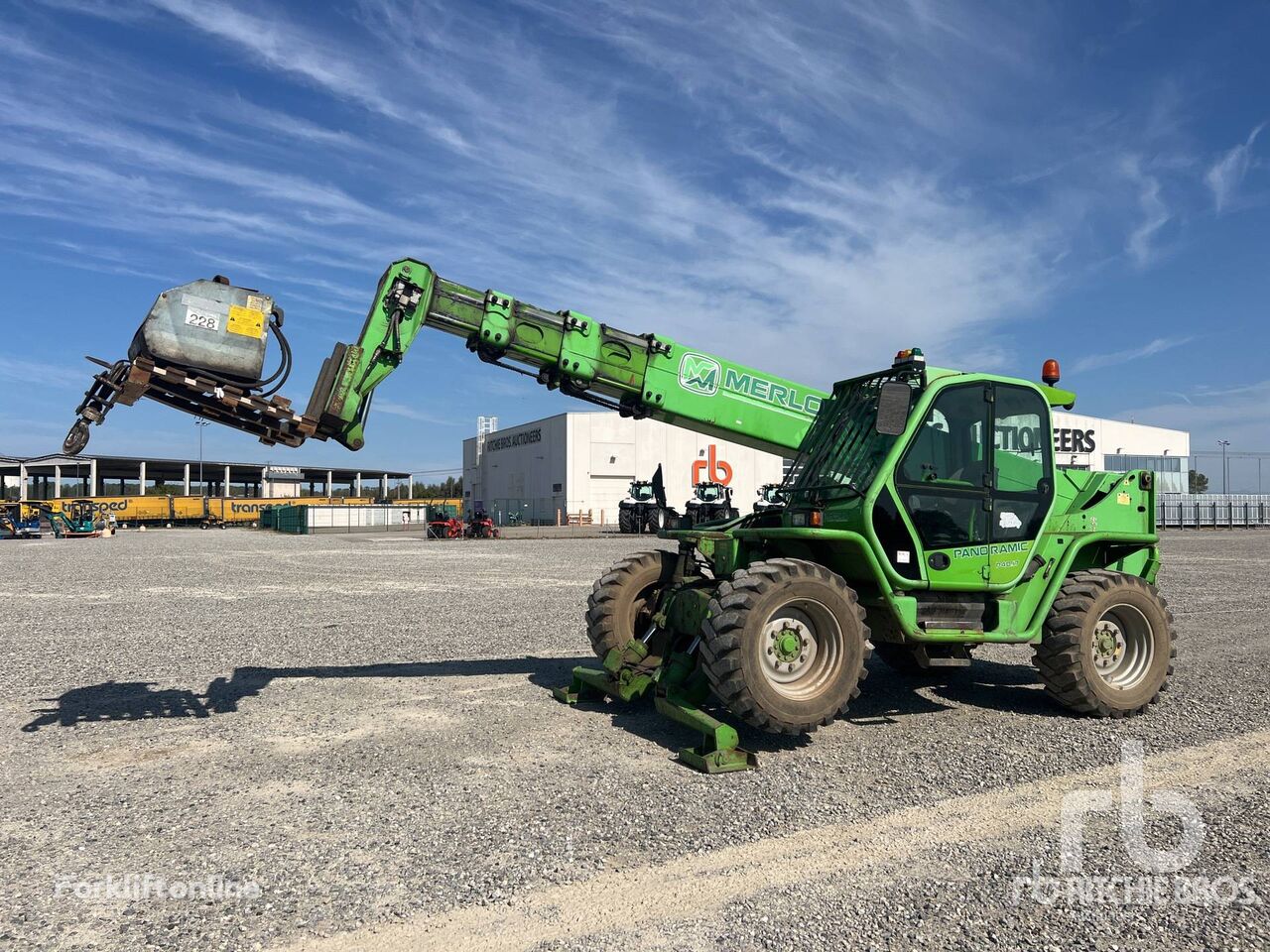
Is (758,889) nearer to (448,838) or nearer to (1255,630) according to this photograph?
(448,838)

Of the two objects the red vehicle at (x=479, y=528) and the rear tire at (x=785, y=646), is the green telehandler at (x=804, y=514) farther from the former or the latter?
the red vehicle at (x=479, y=528)

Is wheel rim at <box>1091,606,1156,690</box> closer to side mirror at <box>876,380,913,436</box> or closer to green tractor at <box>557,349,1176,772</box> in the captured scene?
green tractor at <box>557,349,1176,772</box>

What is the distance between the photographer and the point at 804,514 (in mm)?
6594

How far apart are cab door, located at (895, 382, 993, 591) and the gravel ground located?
1.26 m

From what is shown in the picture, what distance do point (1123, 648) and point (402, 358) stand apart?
638 centimetres

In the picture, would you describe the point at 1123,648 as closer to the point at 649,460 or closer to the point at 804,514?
the point at 804,514

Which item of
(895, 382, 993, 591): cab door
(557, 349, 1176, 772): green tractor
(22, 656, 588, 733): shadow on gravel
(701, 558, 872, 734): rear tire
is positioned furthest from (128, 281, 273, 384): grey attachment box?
(895, 382, 993, 591): cab door

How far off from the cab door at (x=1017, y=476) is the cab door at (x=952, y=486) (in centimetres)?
10

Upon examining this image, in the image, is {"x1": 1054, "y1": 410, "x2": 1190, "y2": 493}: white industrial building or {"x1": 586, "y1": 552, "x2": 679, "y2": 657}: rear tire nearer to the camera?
{"x1": 586, "y1": 552, "x2": 679, "y2": 657}: rear tire

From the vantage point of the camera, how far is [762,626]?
227 inches

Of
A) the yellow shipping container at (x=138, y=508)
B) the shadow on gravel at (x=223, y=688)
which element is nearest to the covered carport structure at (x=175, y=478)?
the yellow shipping container at (x=138, y=508)

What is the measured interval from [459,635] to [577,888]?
7.41 m

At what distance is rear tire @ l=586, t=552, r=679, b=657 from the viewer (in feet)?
24.5

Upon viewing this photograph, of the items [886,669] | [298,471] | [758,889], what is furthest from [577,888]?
[298,471]
